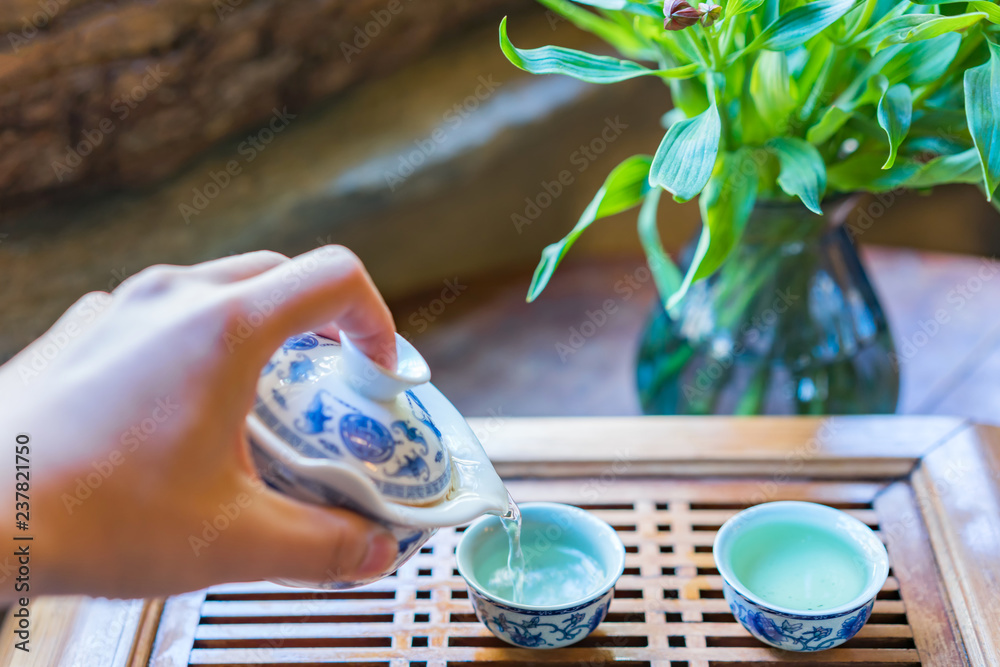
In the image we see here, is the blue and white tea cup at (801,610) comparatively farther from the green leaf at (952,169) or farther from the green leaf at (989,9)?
the green leaf at (989,9)

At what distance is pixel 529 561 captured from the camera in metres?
0.81

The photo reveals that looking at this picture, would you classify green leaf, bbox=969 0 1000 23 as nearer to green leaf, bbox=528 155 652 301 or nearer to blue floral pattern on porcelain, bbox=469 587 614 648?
green leaf, bbox=528 155 652 301

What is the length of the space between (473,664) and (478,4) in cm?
134

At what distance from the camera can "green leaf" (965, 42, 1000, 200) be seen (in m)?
0.70

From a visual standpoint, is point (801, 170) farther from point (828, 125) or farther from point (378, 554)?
point (378, 554)

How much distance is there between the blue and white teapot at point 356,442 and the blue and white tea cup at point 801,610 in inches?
9.5

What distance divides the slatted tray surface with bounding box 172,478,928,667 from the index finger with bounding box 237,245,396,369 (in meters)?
0.31

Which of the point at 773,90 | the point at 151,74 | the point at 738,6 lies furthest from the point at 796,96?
the point at 151,74

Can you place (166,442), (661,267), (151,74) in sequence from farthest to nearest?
(151,74) < (661,267) < (166,442)

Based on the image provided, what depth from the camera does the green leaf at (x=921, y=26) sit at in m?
0.68

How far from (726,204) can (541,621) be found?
16.7 inches

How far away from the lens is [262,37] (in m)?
1.39

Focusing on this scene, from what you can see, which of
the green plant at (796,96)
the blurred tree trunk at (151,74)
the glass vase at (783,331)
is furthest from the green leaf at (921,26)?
the blurred tree trunk at (151,74)

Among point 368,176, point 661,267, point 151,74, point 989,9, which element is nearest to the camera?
point 989,9
